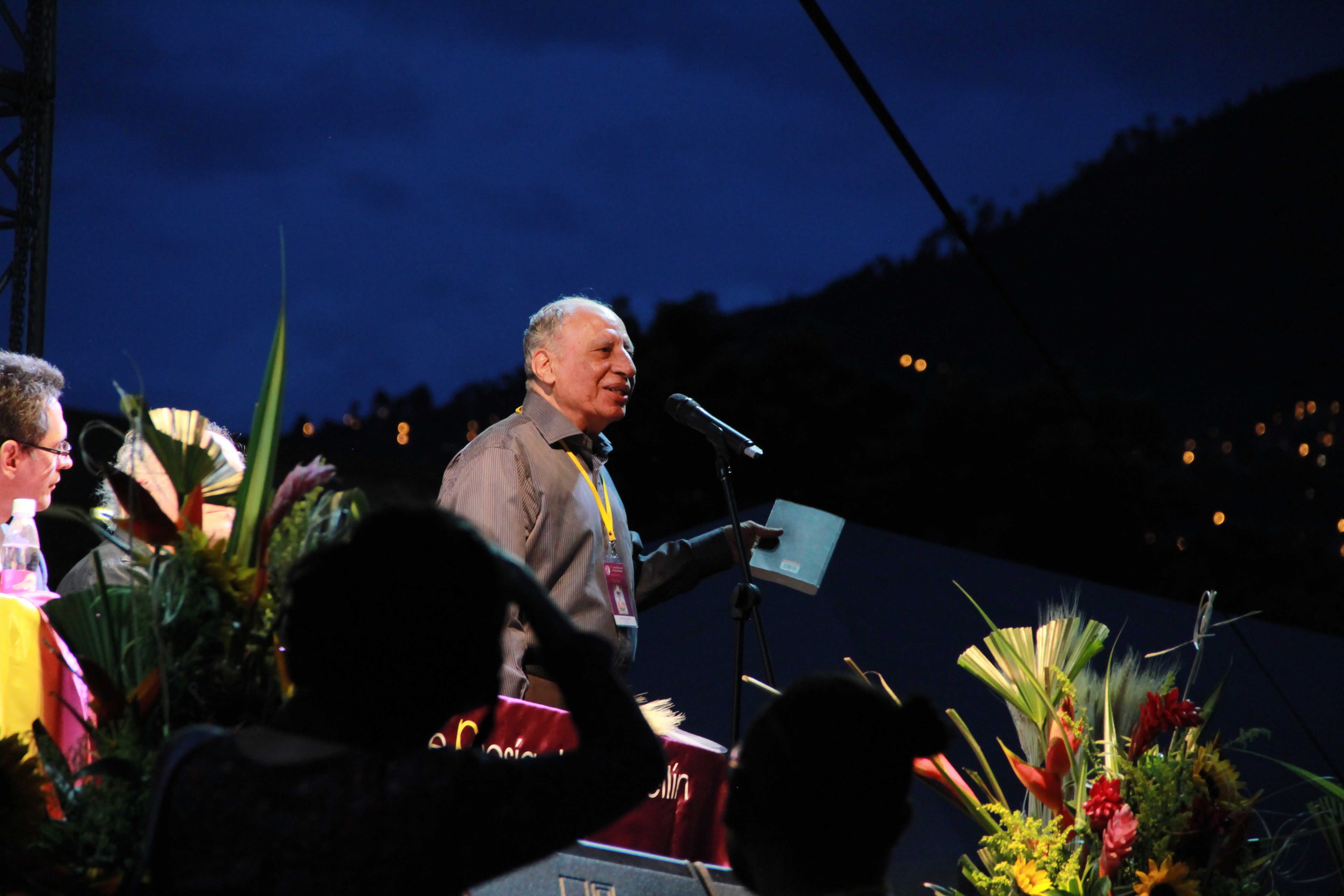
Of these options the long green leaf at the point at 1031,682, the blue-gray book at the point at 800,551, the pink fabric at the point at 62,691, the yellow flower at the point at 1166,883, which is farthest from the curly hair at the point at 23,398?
the yellow flower at the point at 1166,883

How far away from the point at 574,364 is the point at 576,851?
1459mm

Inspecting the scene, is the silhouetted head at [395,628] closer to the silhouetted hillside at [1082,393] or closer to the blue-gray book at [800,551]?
the blue-gray book at [800,551]

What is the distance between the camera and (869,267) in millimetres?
34969

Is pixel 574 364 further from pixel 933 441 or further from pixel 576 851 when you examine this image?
pixel 933 441

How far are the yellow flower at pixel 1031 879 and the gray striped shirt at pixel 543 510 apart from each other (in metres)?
0.95

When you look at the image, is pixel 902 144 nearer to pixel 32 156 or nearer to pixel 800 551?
pixel 800 551

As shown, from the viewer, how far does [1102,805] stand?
93.5 inches

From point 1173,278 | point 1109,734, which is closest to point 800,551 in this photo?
point 1109,734

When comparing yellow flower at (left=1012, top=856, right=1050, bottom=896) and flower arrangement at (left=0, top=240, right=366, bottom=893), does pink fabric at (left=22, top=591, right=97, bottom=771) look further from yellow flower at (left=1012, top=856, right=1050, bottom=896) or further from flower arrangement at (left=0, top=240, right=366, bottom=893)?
yellow flower at (left=1012, top=856, right=1050, bottom=896)

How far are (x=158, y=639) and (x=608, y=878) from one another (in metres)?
0.88

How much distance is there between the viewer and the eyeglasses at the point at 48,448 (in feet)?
7.30

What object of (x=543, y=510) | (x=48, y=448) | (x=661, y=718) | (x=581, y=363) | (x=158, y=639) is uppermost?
(x=581, y=363)

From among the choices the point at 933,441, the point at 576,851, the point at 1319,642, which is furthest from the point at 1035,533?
the point at 576,851

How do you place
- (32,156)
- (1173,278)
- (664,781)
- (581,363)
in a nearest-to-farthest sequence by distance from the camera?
(664,781)
(581,363)
(32,156)
(1173,278)
